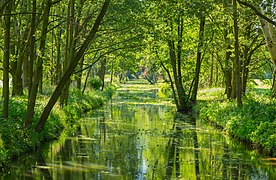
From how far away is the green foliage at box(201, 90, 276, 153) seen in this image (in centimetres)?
1465

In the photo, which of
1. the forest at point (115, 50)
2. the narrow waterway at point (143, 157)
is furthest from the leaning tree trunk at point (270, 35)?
the narrow waterway at point (143, 157)

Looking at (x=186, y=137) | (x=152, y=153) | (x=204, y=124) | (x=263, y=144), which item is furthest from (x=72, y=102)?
(x=263, y=144)

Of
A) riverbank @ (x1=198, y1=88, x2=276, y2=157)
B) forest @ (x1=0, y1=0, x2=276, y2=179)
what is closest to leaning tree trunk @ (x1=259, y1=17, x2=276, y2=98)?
forest @ (x1=0, y1=0, x2=276, y2=179)

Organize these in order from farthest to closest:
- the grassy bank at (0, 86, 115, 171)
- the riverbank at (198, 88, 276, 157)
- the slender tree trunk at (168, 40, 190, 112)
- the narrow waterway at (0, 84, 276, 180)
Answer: the slender tree trunk at (168, 40, 190, 112), the riverbank at (198, 88, 276, 157), the grassy bank at (0, 86, 115, 171), the narrow waterway at (0, 84, 276, 180)

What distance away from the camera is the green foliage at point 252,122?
14.6 metres

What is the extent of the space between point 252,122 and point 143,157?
5488mm

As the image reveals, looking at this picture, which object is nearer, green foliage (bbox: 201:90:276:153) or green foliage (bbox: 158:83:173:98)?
green foliage (bbox: 201:90:276:153)

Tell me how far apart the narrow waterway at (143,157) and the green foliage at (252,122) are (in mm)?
475

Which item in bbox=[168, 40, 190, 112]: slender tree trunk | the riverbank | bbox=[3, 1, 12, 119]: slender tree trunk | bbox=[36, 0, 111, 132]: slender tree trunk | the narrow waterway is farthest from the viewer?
bbox=[168, 40, 190, 112]: slender tree trunk

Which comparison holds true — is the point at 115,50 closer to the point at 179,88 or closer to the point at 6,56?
the point at 6,56

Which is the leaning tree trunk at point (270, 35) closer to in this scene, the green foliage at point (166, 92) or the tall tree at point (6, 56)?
the tall tree at point (6, 56)

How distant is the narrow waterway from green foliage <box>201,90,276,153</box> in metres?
0.48

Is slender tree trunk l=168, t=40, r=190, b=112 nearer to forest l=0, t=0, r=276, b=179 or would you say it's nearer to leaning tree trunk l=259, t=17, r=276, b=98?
forest l=0, t=0, r=276, b=179

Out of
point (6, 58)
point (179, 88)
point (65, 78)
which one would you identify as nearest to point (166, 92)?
point (179, 88)
